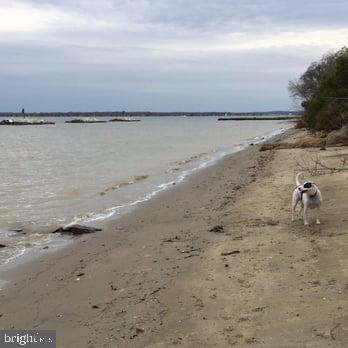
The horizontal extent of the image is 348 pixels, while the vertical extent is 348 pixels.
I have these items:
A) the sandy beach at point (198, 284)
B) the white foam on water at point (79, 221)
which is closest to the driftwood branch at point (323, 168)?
the sandy beach at point (198, 284)

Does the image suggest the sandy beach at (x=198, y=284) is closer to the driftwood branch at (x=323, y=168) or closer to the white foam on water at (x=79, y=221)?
the white foam on water at (x=79, y=221)

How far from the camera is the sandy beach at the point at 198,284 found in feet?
16.6

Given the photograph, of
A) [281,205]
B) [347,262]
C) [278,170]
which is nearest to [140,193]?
[278,170]

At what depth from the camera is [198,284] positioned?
21.5ft

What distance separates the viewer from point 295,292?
5879 millimetres

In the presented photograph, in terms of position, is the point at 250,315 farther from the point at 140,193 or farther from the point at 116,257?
the point at 140,193

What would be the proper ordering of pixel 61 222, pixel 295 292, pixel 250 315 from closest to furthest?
pixel 250 315 → pixel 295 292 → pixel 61 222

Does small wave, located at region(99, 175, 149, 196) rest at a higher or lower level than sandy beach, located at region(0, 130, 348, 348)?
lower

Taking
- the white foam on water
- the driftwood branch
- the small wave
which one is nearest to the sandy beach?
the white foam on water

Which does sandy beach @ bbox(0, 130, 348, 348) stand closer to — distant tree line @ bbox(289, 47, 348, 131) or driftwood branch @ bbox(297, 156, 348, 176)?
driftwood branch @ bbox(297, 156, 348, 176)

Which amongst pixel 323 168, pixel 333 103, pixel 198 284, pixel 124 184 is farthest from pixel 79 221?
pixel 333 103

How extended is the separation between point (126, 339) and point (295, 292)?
1.89 meters

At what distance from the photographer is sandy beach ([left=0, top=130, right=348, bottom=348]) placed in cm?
507

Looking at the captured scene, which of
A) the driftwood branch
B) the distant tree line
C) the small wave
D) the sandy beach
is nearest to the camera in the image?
the sandy beach
